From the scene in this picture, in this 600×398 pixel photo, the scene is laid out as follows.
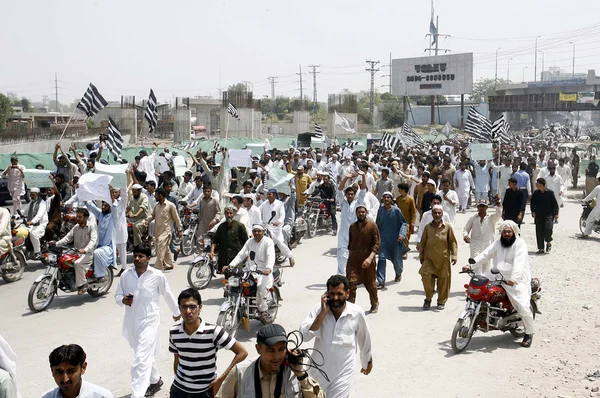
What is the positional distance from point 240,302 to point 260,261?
2.70 ft

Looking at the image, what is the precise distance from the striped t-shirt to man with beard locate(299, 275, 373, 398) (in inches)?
23.8

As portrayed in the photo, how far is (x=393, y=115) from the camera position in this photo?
266 feet

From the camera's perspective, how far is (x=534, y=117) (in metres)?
119

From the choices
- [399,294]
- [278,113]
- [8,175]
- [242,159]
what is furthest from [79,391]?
[278,113]

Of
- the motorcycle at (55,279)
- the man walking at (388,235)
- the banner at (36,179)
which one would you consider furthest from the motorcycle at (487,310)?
the banner at (36,179)

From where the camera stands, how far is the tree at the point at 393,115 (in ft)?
265

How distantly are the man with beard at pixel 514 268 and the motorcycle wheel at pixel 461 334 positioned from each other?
57cm

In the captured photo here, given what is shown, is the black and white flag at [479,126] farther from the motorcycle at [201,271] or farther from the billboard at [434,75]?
the billboard at [434,75]

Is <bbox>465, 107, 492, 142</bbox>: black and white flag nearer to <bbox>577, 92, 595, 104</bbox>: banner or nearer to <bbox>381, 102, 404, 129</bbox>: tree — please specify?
<bbox>577, 92, 595, 104</bbox>: banner

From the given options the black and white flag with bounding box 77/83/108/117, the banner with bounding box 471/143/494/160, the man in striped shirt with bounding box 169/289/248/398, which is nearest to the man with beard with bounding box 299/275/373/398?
the man in striped shirt with bounding box 169/289/248/398

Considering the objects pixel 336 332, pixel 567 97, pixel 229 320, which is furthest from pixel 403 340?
pixel 567 97

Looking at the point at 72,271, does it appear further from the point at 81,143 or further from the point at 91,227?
the point at 81,143

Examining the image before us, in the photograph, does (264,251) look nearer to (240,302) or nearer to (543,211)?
(240,302)

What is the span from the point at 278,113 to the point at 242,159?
96.5 m
